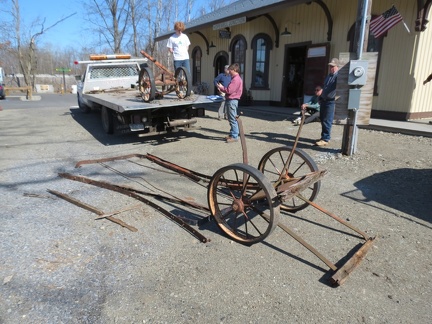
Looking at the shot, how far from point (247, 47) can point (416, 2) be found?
6.85 metres

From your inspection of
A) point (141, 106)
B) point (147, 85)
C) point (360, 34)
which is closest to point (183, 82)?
point (147, 85)

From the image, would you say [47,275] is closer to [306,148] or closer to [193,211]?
[193,211]

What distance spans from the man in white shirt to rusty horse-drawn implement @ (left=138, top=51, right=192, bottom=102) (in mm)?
663

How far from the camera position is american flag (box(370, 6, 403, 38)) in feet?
27.4

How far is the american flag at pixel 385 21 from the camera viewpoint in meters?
8.35

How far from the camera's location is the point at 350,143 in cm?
611

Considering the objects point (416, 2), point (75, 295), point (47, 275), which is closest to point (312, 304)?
point (75, 295)

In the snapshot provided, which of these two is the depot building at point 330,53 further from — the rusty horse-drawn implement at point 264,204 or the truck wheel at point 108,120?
the truck wheel at point 108,120

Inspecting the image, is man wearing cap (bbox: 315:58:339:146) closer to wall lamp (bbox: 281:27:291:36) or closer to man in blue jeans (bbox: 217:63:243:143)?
man in blue jeans (bbox: 217:63:243:143)

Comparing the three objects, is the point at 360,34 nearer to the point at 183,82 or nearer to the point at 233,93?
the point at 233,93

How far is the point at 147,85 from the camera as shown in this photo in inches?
274

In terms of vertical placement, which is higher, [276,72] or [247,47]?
[247,47]

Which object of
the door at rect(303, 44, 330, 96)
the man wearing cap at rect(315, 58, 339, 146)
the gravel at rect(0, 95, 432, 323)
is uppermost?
the door at rect(303, 44, 330, 96)

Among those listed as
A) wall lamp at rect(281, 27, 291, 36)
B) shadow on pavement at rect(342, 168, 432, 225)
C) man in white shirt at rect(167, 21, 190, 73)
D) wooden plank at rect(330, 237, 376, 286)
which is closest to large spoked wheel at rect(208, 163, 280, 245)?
wooden plank at rect(330, 237, 376, 286)
